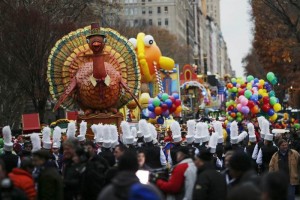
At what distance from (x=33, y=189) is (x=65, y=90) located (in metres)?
16.4

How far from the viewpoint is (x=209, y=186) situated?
909 centimetres

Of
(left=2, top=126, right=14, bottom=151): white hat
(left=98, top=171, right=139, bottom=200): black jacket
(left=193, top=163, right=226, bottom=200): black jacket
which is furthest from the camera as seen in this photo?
(left=2, top=126, right=14, bottom=151): white hat

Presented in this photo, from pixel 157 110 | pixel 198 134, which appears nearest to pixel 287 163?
pixel 198 134

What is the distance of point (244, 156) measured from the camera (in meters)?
8.34

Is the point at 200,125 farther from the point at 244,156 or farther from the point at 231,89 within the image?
the point at 231,89

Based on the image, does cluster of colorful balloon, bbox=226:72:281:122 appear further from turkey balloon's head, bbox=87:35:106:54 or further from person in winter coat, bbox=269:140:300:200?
person in winter coat, bbox=269:140:300:200

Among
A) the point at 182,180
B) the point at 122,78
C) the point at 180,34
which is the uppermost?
the point at 180,34

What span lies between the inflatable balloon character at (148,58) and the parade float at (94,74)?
18.8ft

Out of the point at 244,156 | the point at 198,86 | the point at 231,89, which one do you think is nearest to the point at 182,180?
the point at 244,156

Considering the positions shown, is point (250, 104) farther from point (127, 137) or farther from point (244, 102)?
point (127, 137)

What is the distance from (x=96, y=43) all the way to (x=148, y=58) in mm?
8719

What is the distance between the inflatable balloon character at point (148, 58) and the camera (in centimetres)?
3281

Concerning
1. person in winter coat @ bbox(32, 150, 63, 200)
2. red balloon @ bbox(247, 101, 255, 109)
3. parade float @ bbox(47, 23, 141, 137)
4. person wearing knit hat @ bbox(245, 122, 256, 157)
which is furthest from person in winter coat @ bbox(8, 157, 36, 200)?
red balloon @ bbox(247, 101, 255, 109)

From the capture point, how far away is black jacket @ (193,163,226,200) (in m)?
9.03
